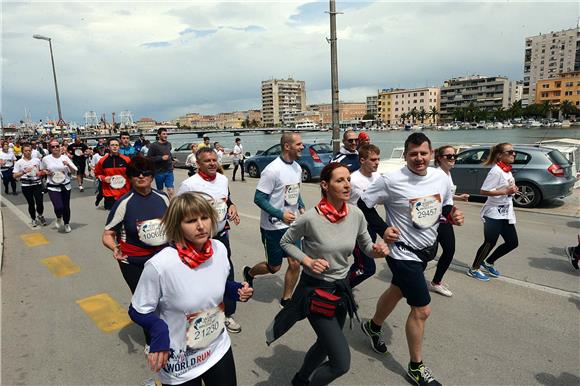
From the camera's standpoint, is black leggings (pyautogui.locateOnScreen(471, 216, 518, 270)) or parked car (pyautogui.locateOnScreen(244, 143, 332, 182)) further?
parked car (pyautogui.locateOnScreen(244, 143, 332, 182))

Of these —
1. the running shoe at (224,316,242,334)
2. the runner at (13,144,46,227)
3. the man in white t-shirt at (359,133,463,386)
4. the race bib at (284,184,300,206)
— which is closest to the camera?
the man in white t-shirt at (359,133,463,386)

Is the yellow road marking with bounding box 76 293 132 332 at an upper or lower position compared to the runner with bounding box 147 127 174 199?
lower

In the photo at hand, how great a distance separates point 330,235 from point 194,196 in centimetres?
99

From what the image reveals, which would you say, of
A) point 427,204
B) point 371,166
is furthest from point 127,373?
point 371,166

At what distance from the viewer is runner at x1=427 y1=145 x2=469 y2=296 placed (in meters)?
4.35

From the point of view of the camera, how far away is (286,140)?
4160mm

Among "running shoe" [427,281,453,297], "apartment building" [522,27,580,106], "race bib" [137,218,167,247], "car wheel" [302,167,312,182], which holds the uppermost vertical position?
"apartment building" [522,27,580,106]

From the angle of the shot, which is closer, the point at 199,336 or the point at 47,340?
the point at 199,336

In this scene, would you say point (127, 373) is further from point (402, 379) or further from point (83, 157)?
point (83, 157)

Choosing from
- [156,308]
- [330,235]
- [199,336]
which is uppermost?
[330,235]

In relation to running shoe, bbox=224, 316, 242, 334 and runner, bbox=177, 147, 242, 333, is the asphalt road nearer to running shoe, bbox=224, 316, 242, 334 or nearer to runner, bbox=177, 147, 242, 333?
running shoe, bbox=224, 316, 242, 334

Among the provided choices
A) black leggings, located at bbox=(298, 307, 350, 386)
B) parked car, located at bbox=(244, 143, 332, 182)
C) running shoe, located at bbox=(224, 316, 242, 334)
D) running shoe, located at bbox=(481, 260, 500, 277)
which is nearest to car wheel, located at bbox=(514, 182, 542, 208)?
Answer: running shoe, located at bbox=(481, 260, 500, 277)

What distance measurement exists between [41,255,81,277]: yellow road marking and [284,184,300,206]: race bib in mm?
3700

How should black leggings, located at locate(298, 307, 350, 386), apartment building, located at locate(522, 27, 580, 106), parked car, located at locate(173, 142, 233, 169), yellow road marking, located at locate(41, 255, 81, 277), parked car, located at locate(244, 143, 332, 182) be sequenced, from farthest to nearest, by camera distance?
apartment building, located at locate(522, 27, 580, 106) → parked car, located at locate(173, 142, 233, 169) → parked car, located at locate(244, 143, 332, 182) → yellow road marking, located at locate(41, 255, 81, 277) → black leggings, located at locate(298, 307, 350, 386)
